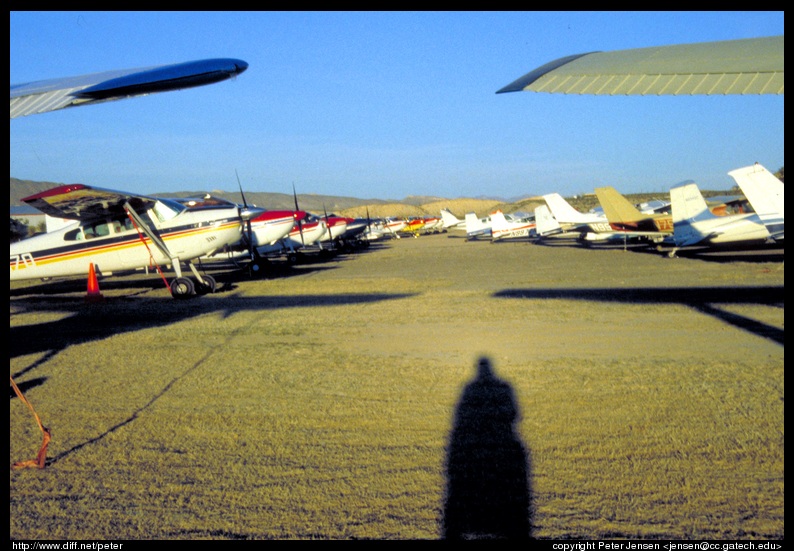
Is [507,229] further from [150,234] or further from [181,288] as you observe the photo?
[181,288]

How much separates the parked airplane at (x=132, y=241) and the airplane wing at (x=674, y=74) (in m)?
12.8

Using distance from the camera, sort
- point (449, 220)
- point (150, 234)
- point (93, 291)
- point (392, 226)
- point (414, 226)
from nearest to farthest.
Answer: point (93, 291)
point (150, 234)
point (392, 226)
point (414, 226)
point (449, 220)

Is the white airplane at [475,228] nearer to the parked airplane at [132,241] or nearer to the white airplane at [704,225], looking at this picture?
the white airplane at [704,225]

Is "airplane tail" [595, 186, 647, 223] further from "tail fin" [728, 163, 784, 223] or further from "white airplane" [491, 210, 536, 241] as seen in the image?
"white airplane" [491, 210, 536, 241]

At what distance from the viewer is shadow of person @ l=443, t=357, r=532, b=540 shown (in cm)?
308

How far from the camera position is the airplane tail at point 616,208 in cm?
→ 2602

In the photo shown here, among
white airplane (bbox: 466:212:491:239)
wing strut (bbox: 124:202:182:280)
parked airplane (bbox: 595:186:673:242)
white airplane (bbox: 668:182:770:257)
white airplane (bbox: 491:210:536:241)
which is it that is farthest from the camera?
white airplane (bbox: 466:212:491:239)

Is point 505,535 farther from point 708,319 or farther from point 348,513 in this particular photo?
point 708,319

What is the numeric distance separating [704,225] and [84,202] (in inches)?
720

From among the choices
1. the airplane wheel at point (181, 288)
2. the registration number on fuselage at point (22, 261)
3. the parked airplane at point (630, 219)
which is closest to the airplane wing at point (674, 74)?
the airplane wheel at point (181, 288)

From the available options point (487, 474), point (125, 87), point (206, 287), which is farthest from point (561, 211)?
point (487, 474)

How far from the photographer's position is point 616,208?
87.5 feet

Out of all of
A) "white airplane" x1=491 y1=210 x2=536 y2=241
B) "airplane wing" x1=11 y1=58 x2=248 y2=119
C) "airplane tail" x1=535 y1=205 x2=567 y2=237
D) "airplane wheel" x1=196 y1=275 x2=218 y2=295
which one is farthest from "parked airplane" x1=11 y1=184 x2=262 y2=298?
"white airplane" x1=491 y1=210 x2=536 y2=241

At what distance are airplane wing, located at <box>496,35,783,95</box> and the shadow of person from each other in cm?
210
